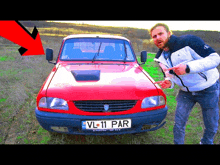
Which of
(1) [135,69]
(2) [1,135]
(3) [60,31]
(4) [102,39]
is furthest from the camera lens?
(3) [60,31]

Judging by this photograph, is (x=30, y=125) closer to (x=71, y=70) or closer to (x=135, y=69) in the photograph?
(x=71, y=70)

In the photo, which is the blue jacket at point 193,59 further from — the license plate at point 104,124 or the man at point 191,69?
Answer: the license plate at point 104,124

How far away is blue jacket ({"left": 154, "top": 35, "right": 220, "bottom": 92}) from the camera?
83.1 inches

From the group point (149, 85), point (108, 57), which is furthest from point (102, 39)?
point (149, 85)

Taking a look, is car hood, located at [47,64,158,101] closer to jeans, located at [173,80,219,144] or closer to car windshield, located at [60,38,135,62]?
jeans, located at [173,80,219,144]

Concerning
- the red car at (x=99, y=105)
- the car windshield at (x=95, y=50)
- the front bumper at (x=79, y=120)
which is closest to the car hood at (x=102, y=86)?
the red car at (x=99, y=105)

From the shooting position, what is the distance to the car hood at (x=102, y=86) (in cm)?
233

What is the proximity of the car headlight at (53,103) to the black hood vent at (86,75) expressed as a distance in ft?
1.46

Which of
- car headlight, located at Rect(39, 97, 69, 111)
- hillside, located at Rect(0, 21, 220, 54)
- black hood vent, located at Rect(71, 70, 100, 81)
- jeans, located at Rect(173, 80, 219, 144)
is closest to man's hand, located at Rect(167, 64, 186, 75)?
jeans, located at Rect(173, 80, 219, 144)

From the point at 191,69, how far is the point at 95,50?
2142 millimetres

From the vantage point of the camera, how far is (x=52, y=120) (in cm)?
→ 235

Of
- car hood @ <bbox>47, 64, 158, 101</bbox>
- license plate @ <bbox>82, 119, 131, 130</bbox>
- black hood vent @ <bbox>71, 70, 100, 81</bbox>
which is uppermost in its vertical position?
black hood vent @ <bbox>71, 70, 100, 81</bbox>

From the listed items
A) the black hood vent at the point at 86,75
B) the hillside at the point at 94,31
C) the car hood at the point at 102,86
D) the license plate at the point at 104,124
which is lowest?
the hillside at the point at 94,31

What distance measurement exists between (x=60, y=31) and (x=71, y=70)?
2636 centimetres
